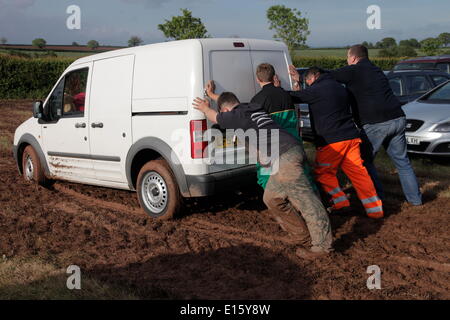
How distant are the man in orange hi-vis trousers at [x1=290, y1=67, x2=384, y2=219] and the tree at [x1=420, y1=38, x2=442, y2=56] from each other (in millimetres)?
35267

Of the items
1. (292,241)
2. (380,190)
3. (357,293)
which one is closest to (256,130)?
(292,241)

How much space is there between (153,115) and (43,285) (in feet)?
7.67

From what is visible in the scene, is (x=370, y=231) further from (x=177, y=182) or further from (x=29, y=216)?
(x=29, y=216)

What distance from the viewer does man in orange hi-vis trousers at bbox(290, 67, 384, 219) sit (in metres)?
5.65

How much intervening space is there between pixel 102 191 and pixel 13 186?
1589 millimetres

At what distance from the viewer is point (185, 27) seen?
3603cm

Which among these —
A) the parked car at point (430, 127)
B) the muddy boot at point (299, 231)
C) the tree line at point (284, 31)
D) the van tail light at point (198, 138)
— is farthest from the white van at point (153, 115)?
the tree line at point (284, 31)

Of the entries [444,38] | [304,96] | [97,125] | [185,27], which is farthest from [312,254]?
[444,38]

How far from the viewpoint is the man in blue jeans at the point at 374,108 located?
6.02 meters

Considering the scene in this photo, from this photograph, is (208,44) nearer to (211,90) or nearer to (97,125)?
(211,90)

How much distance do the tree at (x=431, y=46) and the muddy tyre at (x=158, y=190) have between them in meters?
36.5

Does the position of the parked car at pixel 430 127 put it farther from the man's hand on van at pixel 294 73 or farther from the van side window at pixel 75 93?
the van side window at pixel 75 93

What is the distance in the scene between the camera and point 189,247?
16.6ft

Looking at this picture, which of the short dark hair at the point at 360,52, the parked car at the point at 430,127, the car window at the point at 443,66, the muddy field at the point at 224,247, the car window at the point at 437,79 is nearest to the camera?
the muddy field at the point at 224,247
